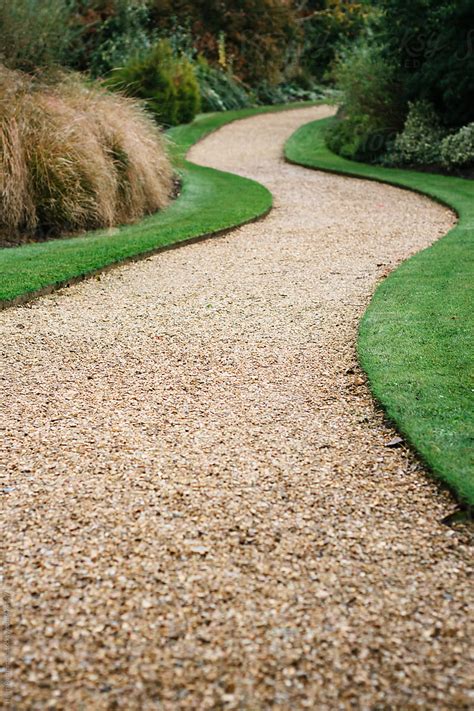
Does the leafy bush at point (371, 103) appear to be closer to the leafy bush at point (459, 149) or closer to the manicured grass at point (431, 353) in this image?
the leafy bush at point (459, 149)

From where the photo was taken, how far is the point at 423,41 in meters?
12.3

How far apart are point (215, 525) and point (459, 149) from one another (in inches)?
412

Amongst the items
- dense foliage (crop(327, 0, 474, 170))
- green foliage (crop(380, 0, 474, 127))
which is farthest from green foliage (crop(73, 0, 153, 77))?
green foliage (crop(380, 0, 474, 127))

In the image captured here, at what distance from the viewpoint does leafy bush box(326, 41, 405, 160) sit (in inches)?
532

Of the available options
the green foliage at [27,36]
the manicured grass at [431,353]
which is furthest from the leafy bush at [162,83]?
the manicured grass at [431,353]

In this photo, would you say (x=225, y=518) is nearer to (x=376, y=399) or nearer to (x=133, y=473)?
(x=133, y=473)

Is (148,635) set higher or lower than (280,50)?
lower

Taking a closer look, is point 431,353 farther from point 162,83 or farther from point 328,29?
point 328,29

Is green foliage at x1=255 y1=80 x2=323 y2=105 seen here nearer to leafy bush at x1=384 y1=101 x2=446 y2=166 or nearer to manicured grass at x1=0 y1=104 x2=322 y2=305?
leafy bush at x1=384 y1=101 x2=446 y2=166

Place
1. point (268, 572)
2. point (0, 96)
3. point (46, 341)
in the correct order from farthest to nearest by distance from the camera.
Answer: point (0, 96), point (46, 341), point (268, 572)

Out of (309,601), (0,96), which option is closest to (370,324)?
(309,601)

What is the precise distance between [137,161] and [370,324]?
454cm

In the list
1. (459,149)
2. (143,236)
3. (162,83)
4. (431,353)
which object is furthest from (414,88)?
(431,353)

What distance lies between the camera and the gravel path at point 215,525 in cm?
194
